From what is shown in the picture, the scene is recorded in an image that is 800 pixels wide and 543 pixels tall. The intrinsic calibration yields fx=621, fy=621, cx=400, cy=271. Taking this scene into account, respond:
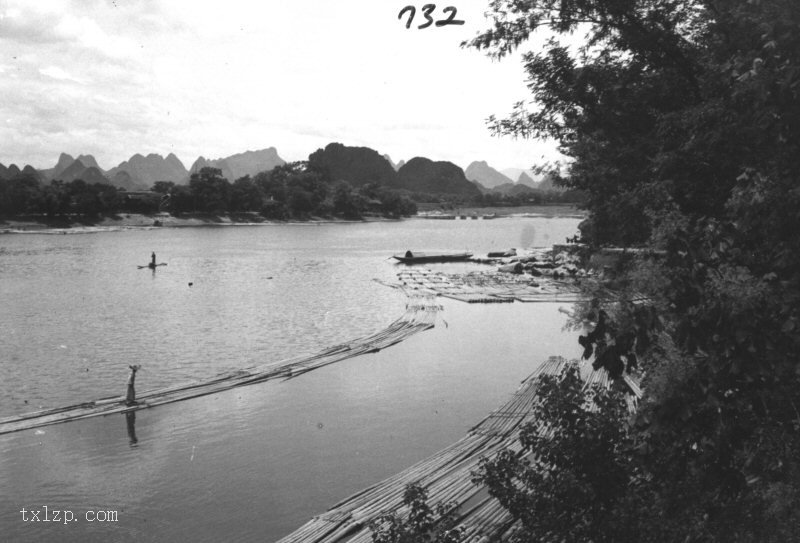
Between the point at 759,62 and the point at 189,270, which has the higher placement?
the point at 759,62

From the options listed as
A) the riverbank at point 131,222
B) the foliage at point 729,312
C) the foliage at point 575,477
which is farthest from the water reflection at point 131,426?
the riverbank at point 131,222

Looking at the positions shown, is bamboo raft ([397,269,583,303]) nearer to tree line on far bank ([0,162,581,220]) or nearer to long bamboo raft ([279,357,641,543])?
long bamboo raft ([279,357,641,543])

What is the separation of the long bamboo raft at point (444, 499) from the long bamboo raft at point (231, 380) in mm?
10117

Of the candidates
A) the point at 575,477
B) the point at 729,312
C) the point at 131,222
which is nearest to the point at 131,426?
the point at 575,477

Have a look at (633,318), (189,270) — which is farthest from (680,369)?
(189,270)

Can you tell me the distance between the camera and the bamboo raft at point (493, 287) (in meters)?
43.8

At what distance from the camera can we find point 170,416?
1998 centimetres

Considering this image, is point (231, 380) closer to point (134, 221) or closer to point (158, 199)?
point (134, 221)

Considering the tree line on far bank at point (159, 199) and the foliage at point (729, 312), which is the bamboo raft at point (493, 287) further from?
the tree line on far bank at point (159, 199)

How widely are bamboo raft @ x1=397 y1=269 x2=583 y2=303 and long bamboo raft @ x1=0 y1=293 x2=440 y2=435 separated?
8.87m

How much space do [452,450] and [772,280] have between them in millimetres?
10743

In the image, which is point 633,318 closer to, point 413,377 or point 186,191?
point 413,377

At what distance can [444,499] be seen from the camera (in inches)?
504

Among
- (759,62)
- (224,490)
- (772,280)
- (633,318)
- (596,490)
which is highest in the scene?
(759,62)
